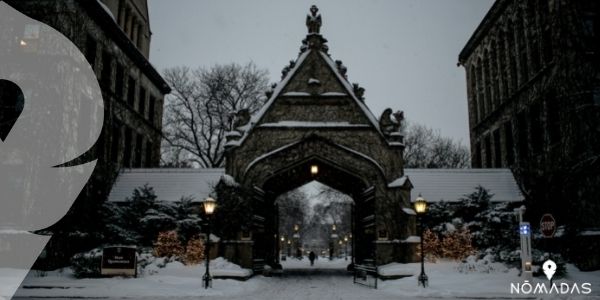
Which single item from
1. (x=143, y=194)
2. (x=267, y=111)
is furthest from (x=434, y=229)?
(x=143, y=194)

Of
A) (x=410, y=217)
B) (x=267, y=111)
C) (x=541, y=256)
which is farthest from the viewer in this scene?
(x=267, y=111)

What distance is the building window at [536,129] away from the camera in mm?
28031

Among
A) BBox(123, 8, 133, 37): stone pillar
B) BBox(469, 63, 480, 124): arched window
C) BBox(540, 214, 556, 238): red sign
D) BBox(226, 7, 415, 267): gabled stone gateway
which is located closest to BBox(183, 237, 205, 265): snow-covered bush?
BBox(226, 7, 415, 267): gabled stone gateway

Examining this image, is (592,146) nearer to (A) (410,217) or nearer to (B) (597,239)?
(B) (597,239)

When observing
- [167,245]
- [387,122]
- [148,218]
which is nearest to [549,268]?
[387,122]

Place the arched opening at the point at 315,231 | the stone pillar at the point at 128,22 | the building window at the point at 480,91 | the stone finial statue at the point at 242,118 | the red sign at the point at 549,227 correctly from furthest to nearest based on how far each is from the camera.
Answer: the arched opening at the point at 315,231
the building window at the point at 480,91
the stone pillar at the point at 128,22
the stone finial statue at the point at 242,118
the red sign at the point at 549,227

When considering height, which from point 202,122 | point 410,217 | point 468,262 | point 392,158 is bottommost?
point 468,262

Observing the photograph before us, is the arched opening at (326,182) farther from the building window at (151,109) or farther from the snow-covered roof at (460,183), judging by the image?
the building window at (151,109)

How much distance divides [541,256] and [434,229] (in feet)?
20.1

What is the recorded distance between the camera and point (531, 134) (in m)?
28.8

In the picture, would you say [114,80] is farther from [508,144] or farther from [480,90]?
[480,90]

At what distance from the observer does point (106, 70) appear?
30578 mm

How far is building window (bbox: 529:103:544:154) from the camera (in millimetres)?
28031

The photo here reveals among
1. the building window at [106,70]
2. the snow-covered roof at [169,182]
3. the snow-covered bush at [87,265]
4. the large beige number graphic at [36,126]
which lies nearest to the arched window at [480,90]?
the snow-covered roof at [169,182]
